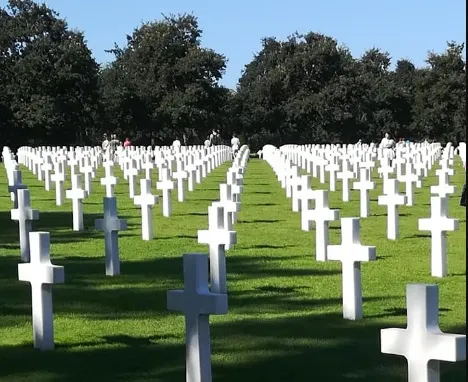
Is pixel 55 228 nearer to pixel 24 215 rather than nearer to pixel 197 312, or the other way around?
pixel 24 215

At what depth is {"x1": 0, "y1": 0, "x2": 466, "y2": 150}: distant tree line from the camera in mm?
70125

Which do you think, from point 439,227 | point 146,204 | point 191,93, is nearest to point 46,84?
point 191,93

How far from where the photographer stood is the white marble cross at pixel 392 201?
14.5 metres

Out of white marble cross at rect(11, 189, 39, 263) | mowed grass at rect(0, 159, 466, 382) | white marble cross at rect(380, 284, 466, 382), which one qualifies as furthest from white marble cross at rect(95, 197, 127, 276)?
white marble cross at rect(380, 284, 466, 382)

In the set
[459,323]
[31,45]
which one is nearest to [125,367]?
[459,323]

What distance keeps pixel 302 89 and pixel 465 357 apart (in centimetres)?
7884

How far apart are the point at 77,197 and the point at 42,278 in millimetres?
8389

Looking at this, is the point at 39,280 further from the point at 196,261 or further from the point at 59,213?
the point at 59,213

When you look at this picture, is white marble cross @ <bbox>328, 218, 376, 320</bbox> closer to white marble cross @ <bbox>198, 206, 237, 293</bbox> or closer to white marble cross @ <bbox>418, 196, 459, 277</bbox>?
white marble cross @ <bbox>198, 206, 237, 293</bbox>

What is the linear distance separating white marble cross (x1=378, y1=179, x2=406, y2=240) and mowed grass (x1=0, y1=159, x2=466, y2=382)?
21 cm

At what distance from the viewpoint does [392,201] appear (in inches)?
573

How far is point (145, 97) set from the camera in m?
76.8

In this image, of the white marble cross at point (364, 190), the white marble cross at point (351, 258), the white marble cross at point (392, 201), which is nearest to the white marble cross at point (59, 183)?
the white marble cross at point (364, 190)

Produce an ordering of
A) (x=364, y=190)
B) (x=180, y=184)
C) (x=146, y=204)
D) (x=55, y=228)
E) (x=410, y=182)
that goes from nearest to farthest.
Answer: (x=146, y=204) → (x=55, y=228) → (x=364, y=190) → (x=410, y=182) → (x=180, y=184)
